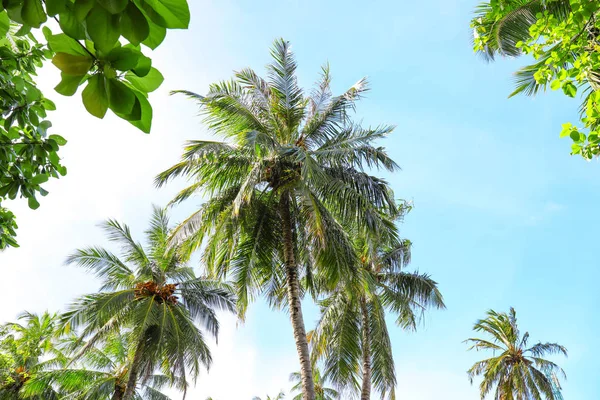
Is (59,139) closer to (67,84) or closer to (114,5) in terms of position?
(67,84)

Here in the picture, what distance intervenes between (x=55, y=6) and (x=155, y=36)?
0.45 feet

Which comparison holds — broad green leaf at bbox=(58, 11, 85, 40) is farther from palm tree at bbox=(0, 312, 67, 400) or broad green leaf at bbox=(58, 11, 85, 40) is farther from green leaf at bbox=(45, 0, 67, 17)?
palm tree at bbox=(0, 312, 67, 400)

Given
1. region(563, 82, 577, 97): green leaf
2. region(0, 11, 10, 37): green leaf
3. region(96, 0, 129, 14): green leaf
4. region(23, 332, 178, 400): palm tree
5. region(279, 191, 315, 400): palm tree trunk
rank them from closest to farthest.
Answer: region(96, 0, 129, 14): green leaf → region(0, 11, 10, 37): green leaf → region(563, 82, 577, 97): green leaf → region(279, 191, 315, 400): palm tree trunk → region(23, 332, 178, 400): palm tree

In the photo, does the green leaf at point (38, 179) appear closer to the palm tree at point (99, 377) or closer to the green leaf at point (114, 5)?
the green leaf at point (114, 5)

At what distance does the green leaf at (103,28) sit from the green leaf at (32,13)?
0.15 metres

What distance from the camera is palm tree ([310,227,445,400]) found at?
12.2 metres

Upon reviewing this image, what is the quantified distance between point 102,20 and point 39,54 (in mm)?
2361

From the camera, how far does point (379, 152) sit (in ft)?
33.2

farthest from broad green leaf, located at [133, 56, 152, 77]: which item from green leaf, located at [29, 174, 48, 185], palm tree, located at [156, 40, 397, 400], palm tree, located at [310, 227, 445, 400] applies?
palm tree, located at [310, 227, 445, 400]

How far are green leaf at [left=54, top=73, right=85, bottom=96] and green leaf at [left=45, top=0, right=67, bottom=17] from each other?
0.08 m

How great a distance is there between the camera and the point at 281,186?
10.1 meters

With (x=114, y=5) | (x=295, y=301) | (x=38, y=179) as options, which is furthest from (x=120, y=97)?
(x=295, y=301)

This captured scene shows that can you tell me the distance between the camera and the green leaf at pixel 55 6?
657mm

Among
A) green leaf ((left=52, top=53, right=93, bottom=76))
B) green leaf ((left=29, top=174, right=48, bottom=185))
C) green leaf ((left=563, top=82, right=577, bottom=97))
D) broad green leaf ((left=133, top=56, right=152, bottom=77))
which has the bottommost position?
green leaf ((left=52, top=53, right=93, bottom=76))
